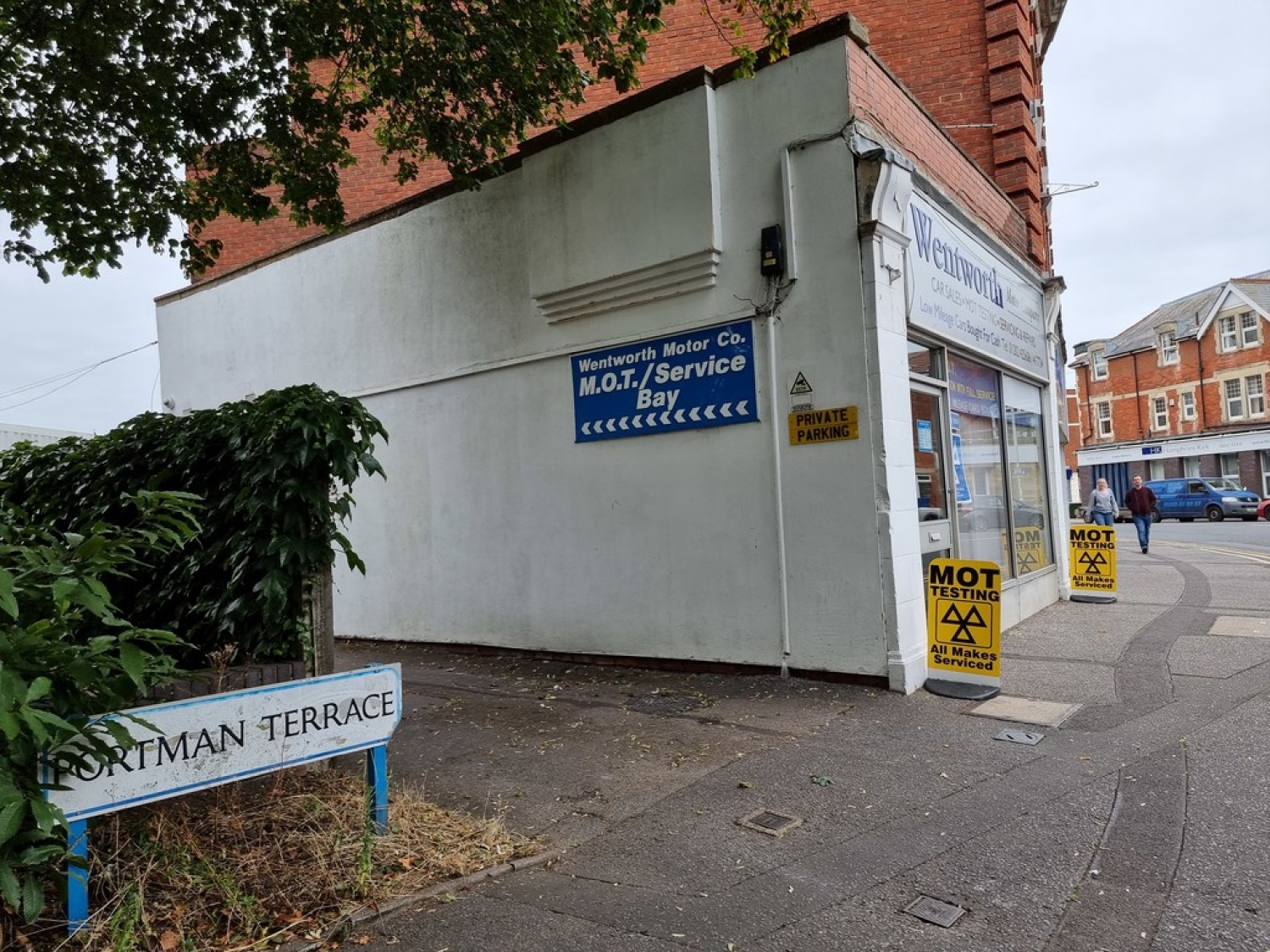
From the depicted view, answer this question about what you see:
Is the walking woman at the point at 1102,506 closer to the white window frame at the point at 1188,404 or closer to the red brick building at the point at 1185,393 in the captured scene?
the red brick building at the point at 1185,393

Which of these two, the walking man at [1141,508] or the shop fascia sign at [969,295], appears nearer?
the shop fascia sign at [969,295]

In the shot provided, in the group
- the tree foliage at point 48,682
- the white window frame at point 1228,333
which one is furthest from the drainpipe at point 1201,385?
the tree foliage at point 48,682

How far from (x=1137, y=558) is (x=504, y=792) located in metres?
17.6

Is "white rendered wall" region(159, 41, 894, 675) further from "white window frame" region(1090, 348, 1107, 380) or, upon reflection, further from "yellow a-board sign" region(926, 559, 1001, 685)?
"white window frame" region(1090, 348, 1107, 380)

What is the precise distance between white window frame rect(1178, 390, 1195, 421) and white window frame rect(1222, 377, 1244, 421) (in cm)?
178

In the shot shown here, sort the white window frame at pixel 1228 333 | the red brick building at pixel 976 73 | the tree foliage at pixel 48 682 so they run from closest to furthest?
the tree foliage at pixel 48 682 < the red brick building at pixel 976 73 < the white window frame at pixel 1228 333

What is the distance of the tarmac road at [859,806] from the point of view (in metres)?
3.13

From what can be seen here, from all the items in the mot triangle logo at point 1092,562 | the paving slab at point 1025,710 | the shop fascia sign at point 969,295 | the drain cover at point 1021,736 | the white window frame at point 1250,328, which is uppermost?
the white window frame at point 1250,328

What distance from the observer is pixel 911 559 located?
22.1ft

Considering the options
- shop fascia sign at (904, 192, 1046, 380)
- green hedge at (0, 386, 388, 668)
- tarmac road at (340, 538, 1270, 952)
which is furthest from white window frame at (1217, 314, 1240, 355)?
green hedge at (0, 386, 388, 668)

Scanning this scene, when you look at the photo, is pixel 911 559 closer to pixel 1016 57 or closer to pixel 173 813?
pixel 173 813

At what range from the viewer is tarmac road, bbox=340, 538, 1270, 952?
3.13m

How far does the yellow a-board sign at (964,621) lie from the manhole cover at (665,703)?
2.00m

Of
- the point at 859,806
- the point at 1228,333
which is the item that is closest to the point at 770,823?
the point at 859,806
